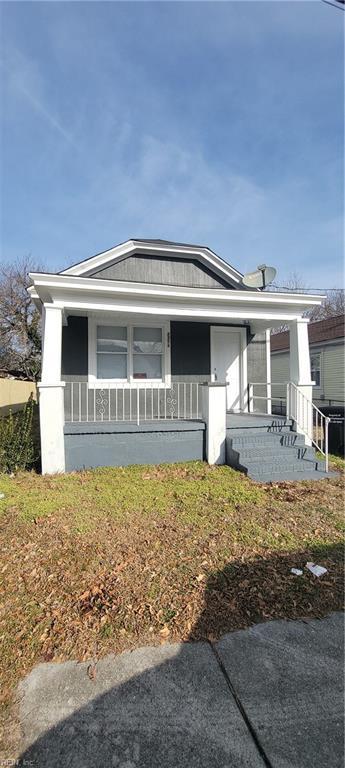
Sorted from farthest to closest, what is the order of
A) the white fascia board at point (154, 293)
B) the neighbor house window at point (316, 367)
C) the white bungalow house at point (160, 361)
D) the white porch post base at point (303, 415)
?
the neighbor house window at point (316, 367)
the white porch post base at point (303, 415)
the white bungalow house at point (160, 361)
the white fascia board at point (154, 293)

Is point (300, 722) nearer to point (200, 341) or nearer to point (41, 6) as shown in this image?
point (200, 341)

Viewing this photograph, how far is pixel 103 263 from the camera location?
29.5ft

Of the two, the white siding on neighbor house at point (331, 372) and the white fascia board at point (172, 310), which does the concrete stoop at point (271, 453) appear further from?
the white siding on neighbor house at point (331, 372)

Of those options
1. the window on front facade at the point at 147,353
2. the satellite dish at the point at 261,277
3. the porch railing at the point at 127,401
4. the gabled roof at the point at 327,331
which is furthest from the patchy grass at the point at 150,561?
the gabled roof at the point at 327,331

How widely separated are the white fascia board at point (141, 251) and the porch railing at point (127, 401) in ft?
10.1

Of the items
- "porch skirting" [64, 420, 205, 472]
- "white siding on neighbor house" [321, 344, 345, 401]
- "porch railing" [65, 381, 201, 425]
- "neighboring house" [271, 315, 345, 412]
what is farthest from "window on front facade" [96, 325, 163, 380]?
"white siding on neighbor house" [321, 344, 345, 401]

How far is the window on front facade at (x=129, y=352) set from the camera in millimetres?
8273

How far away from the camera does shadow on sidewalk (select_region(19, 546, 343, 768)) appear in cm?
162

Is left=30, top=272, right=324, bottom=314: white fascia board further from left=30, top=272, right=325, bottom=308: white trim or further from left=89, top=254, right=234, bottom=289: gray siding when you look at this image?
left=89, top=254, right=234, bottom=289: gray siding

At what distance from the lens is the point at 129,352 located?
8.38 metres

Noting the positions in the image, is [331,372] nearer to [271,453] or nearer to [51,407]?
[271,453]

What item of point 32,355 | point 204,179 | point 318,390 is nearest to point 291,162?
point 204,179

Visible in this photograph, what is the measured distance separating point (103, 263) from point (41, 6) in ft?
14.8

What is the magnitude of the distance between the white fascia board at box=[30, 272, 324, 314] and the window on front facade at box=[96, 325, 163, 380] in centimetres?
178
